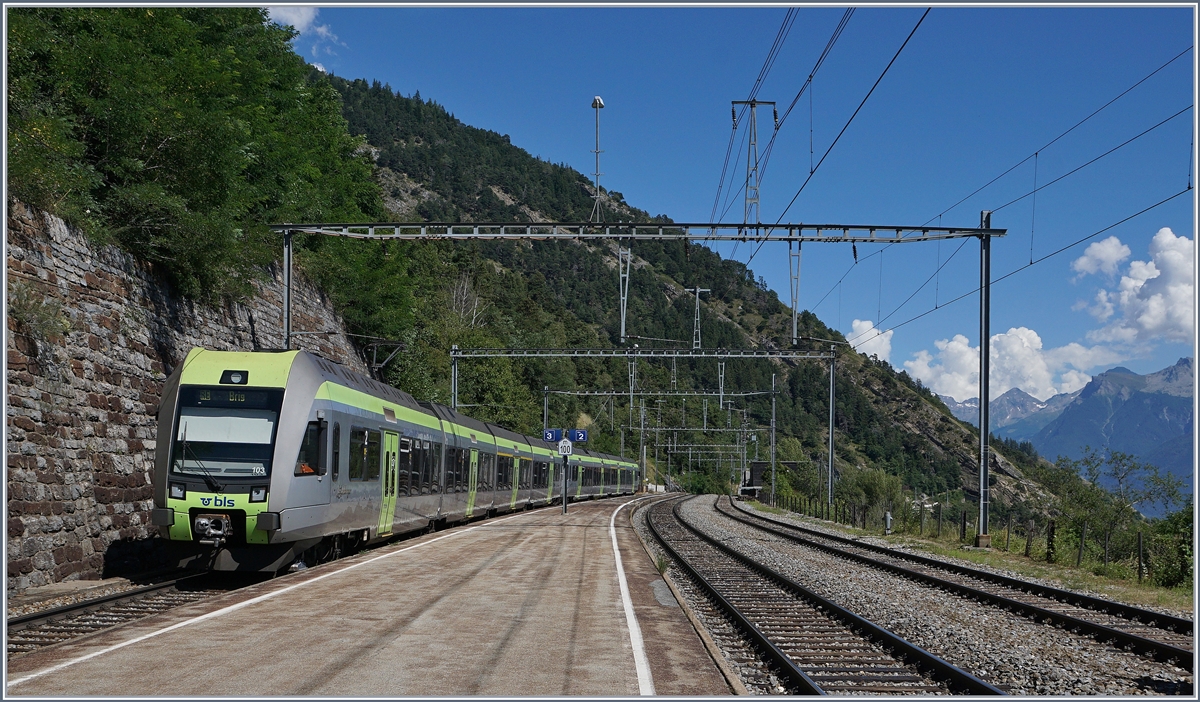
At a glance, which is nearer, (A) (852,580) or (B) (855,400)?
(A) (852,580)

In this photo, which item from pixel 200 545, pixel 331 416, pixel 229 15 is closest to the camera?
A: pixel 200 545

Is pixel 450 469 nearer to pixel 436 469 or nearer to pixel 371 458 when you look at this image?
pixel 436 469

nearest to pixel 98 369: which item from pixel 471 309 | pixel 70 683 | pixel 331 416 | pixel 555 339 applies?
pixel 331 416

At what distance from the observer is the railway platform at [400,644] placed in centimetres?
755

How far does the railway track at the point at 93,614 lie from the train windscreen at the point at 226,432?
A: 1.65m

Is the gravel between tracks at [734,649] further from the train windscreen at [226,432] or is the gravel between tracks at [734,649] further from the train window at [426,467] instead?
the train window at [426,467]

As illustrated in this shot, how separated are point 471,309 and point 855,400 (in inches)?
4299

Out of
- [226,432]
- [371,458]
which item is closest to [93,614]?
[226,432]

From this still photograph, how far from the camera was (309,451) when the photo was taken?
48.3 ft

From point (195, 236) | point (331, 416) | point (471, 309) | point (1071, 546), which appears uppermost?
point (471, 309)

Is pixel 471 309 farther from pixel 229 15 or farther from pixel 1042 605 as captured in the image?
pixel 1042 605

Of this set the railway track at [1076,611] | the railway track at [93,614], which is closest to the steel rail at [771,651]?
the railway track at [1076,611]

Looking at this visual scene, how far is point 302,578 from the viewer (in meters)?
14.5

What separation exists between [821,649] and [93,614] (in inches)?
324
